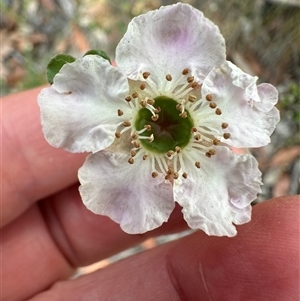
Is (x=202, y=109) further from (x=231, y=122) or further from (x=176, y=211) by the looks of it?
(x=176, y=211)

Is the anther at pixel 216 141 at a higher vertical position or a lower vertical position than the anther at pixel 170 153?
lower

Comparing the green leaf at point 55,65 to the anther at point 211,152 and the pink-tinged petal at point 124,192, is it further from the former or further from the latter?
the anther at point 211,152

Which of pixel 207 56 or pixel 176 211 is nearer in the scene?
pixel 207 56

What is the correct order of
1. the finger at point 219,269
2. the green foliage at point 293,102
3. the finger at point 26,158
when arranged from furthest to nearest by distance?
Result: the green foliage at point 293,102, the finger at point 26,158, the finger at point 219,269

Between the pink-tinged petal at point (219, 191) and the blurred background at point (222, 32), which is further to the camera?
the blurred background at point (222, 32)

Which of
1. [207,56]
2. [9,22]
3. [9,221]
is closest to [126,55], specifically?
[207,56]

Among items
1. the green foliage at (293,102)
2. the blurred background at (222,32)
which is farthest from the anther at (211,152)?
the blurred background at (222,32)

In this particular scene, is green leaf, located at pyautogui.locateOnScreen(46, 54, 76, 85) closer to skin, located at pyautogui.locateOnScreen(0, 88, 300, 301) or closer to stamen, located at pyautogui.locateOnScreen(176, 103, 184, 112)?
stamen, located at pyautogui.locateOnScreen(176, 103, 184, 112)
